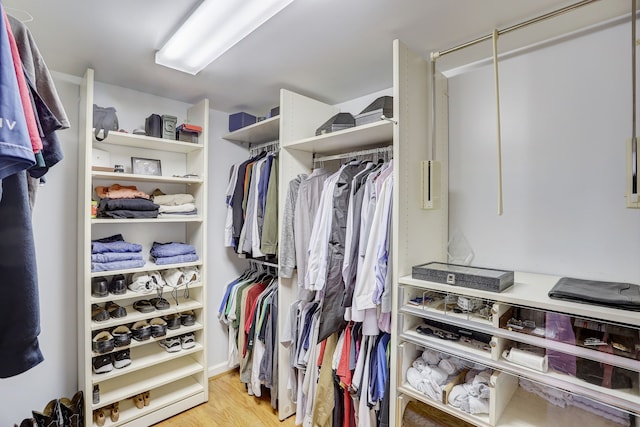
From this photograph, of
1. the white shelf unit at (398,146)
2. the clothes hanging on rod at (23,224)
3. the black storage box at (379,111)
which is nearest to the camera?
the clothes hanging on rod at (23,224)

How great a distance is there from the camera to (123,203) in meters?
2.00

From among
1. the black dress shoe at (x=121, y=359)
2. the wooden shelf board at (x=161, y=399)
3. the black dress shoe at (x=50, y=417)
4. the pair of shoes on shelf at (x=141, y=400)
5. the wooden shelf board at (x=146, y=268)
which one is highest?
the wooden shelf board at (x=146, y=268)

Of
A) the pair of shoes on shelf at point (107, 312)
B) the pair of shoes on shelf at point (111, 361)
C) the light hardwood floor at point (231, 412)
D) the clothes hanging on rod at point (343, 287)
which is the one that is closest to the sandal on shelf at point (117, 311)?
the pair of shoes on shelf at point (107, 312)

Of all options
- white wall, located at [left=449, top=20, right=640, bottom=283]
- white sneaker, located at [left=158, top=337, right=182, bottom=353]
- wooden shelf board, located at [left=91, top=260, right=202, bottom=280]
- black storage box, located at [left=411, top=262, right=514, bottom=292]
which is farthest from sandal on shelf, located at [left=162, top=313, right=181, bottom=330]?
white wall, located at [left=449, top=20, right=640, bottom=283]

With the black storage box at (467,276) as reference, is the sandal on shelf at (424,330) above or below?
below

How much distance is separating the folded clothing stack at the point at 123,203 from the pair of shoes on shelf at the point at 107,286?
0.40m

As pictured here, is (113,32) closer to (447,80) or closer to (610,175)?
(447,80)

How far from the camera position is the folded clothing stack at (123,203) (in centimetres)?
197

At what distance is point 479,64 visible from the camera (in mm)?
1782

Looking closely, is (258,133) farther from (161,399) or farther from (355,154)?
(161,399)

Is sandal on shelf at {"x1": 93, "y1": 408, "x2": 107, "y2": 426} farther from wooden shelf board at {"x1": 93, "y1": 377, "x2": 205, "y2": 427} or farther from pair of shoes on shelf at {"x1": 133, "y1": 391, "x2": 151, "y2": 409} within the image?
pair of shoes on shelf at {"x1": 133, "y1": 391, "x2": 151, "y2": 409}

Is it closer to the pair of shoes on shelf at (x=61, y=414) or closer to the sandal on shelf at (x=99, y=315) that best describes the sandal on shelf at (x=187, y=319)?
the sandal on shelf at (x=99, y=315)

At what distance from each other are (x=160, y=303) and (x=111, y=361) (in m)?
0.42

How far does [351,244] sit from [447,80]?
→ 3.67ft
